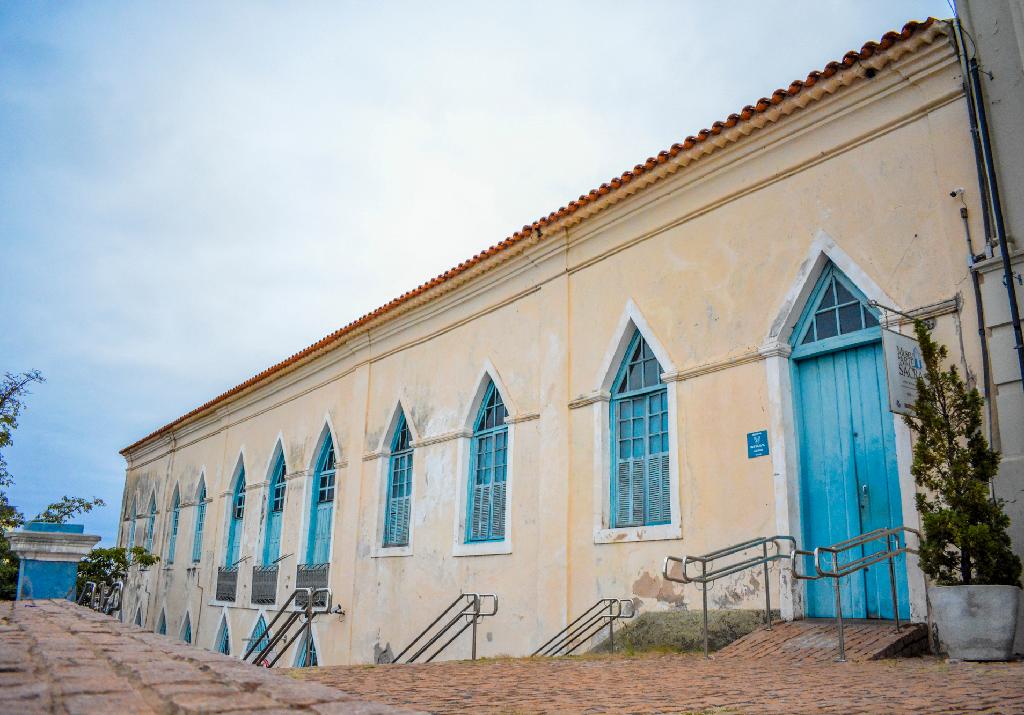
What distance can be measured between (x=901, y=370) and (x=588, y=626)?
4.63 m

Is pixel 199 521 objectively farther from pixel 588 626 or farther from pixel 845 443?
pixel 845 443

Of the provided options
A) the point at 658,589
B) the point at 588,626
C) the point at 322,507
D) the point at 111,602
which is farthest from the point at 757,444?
the point at 111,602

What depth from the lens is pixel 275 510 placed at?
64.0 ft

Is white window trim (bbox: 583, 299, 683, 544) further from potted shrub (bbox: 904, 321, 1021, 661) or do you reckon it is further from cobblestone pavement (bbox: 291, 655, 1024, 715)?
→ potted shrub (bbox: 904, 321, 1021, 661)

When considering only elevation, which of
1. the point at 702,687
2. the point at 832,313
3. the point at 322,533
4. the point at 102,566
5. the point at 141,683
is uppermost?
the point at 832,313

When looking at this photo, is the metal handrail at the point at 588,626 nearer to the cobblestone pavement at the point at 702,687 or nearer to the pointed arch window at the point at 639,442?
the pointed arch window at the point at 639,442

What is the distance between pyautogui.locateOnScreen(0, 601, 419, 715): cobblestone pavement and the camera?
2.56 metres

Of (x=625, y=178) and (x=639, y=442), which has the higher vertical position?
(x=625, y=178)

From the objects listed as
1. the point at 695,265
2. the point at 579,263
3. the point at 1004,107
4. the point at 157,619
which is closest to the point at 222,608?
the point at 157,619

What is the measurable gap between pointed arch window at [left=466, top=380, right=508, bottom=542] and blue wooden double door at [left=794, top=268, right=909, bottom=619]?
4.96 metres

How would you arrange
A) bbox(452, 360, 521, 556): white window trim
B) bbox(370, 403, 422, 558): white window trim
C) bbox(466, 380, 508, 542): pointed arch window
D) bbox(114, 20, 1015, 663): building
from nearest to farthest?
1. bbox(114, 20, 1015, 663): building
2. bbox(452, 360, 521, 556): white window trim
3. bbox(466, 380, 508, 542): pointed arch window
4. bbox(370, 403, 422, 558): white window trim

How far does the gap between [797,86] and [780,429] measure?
11.2ft

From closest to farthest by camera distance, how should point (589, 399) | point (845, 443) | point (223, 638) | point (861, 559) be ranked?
1. point (861, 559)
2. point (845, 443)
3. point (589, 399)
4. point (223, 638)

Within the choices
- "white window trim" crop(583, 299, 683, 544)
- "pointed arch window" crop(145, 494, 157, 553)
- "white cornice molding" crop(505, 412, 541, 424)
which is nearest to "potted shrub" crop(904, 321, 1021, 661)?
"white window trim" crop(583, 299, 683, 544)
